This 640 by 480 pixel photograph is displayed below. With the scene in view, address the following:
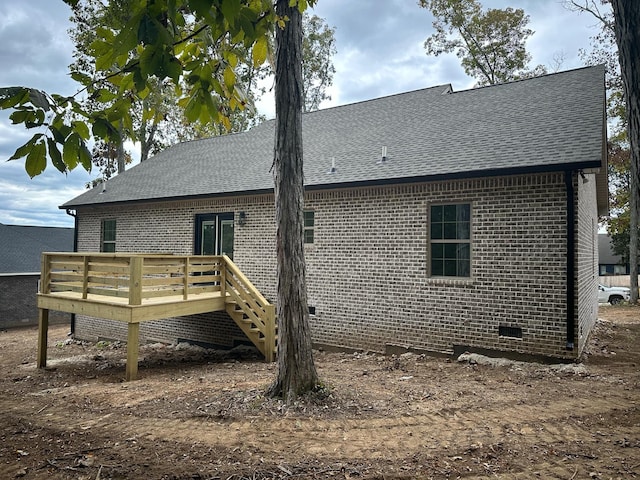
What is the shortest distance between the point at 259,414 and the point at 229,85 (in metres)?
4.02

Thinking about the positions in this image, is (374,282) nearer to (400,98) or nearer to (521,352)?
(521,352)

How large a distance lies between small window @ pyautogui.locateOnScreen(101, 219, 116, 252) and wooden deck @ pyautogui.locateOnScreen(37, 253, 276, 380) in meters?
3.85

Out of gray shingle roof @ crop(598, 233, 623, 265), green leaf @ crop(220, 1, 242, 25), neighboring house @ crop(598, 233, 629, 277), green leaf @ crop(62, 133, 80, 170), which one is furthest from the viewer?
gray shingle roof @ crop(598, 233, 623, 265)

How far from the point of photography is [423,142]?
424 inches

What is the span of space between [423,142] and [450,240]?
283 centimetres

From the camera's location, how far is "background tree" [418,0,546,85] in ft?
88.5

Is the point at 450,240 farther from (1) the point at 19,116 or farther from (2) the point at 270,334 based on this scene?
(1) the point at 19,116

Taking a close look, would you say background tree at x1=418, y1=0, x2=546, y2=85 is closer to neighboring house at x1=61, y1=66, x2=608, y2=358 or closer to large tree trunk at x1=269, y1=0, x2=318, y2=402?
neighboring house at x1=61, y1=66, x2=608, y2=358

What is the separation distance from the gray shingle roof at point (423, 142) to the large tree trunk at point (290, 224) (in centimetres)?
393

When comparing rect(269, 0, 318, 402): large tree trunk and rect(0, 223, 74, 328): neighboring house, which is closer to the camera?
rect(269, 0, 318, 402): large tree trunk

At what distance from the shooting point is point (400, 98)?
14352 mm

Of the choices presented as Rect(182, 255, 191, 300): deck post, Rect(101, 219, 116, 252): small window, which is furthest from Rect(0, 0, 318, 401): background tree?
Rect(101, 219, 116, 252): small window

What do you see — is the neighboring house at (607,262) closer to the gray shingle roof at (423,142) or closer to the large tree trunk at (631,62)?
the gray shingle roof at (423,142)

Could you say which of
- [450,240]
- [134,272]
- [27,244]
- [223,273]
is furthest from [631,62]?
[27,244]
